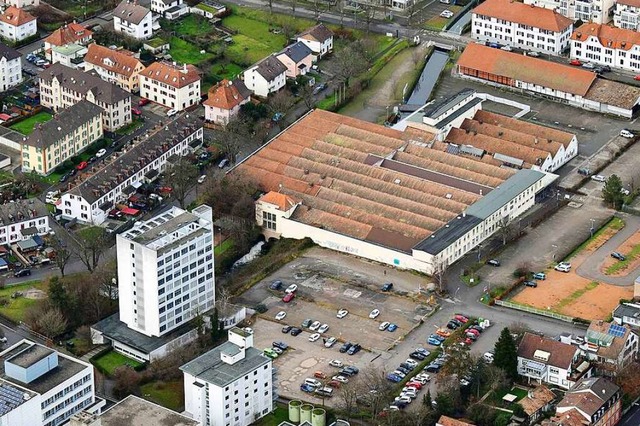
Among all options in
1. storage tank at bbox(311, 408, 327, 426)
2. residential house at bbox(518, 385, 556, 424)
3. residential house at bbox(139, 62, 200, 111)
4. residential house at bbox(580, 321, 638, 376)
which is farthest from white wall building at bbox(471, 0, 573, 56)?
storage tank at bbox(311, 408, 327, 426)

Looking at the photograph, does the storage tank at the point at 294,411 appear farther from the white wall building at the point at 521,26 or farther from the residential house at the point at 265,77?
the white wall building at the point at 521,26

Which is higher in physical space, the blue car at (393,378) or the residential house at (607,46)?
the residential house at (607,46)

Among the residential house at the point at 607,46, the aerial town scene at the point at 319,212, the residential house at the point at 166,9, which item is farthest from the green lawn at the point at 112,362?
the residential house at the point at 607,46

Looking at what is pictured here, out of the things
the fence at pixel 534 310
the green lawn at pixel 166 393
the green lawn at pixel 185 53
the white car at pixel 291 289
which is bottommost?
the green lawn at pixel 166 393

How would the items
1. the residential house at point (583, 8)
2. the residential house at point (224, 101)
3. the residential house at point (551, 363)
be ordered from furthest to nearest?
the residential house at point (583, 8), the residential house at point (224, 101), the residential house at point (551, 363)

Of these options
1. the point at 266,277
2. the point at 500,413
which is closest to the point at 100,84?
the point at 266,277

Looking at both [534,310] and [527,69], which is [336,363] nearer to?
[534,310]

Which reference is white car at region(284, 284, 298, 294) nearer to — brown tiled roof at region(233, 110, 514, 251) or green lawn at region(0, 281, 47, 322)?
brown tiled roof at region(233, 110, 514, 251)
